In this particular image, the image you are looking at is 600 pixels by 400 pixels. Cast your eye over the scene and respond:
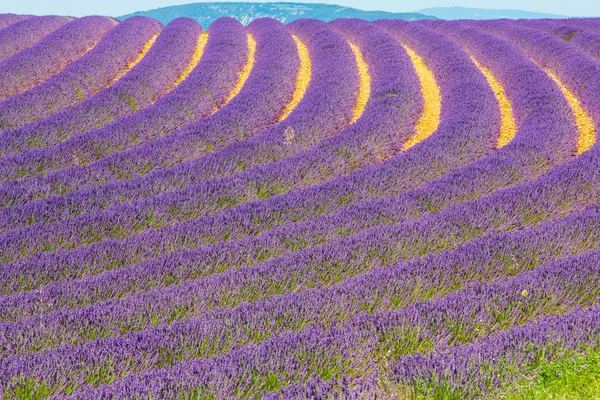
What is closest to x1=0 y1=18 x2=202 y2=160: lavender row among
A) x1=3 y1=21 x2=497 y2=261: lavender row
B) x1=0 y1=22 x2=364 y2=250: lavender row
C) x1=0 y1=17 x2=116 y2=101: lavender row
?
x1=0 y1=22 x2=364 y2=250: lavender row

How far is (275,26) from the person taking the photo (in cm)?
2053

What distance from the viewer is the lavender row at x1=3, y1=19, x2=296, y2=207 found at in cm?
701

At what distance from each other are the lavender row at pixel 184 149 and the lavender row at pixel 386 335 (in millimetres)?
3260

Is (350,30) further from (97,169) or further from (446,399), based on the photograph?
(446,399)

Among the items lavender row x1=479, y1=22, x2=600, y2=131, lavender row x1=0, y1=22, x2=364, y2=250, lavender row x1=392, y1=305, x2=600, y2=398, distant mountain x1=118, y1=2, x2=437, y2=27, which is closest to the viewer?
lavender row x1=392, y1=305, x2=600, y2=398

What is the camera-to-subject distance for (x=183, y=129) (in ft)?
28.4

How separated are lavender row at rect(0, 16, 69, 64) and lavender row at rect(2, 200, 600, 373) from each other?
12.4 meters

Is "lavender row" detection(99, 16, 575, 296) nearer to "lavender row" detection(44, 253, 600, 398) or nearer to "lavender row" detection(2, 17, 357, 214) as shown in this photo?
"lavender row" detection(44, 253, 600, 398)

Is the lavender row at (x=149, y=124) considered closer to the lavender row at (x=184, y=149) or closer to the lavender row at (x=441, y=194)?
the lavender row at (x=184, y=149)

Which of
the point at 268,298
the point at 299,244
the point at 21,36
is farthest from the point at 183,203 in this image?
the point at 21,36

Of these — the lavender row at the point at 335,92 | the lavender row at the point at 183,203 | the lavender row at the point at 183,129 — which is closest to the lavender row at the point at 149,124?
the lavender row at the point at 183,129

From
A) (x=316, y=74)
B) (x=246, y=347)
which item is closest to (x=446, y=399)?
(x=246, y=347)

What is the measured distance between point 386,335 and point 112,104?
7.77 m

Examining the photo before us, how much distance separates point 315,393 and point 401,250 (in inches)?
86.0
